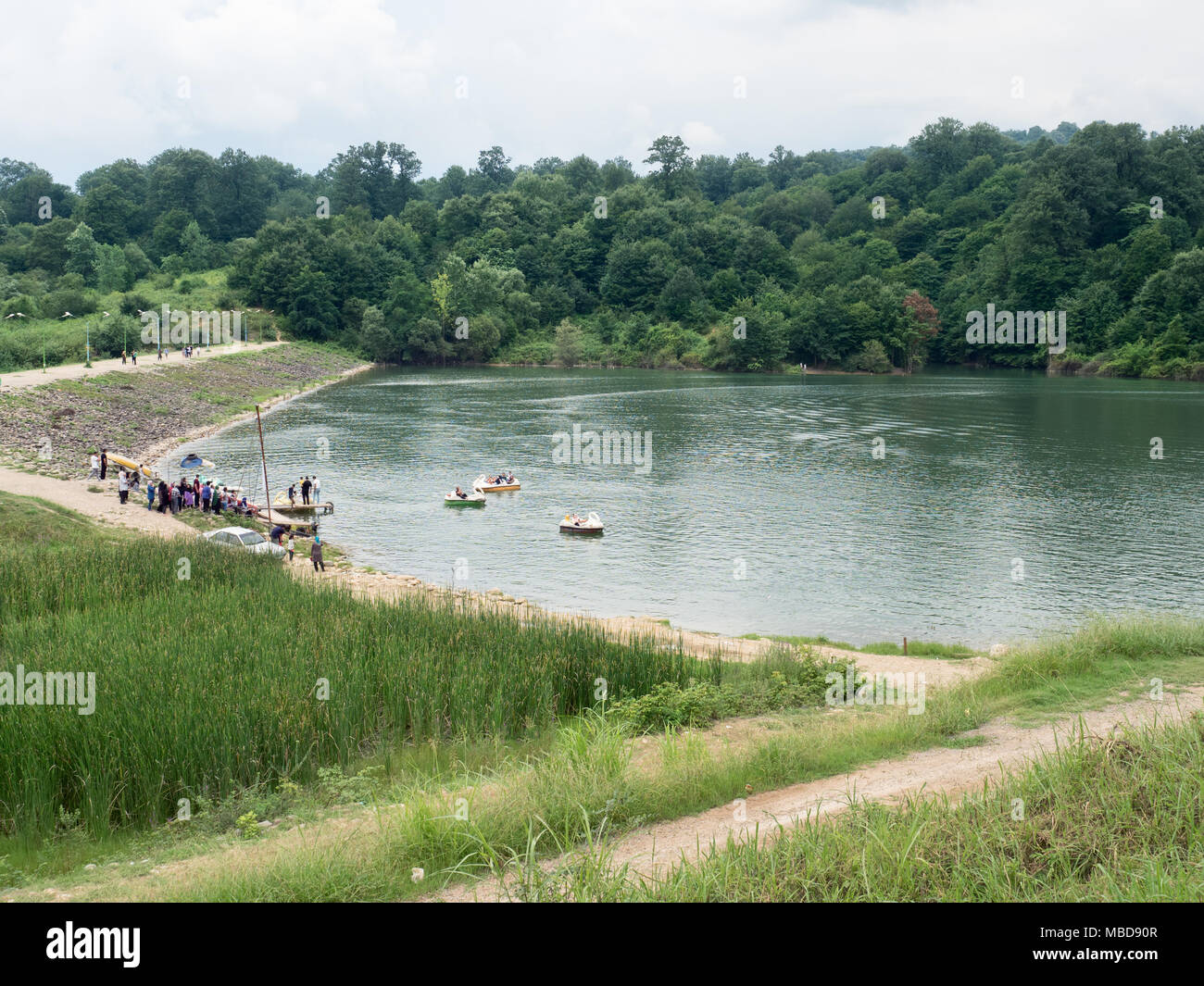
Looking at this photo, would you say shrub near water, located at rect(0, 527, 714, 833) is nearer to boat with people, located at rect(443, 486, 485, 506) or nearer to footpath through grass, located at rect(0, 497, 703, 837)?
footpath through grass, located at rect(0, 497, 703, 837)

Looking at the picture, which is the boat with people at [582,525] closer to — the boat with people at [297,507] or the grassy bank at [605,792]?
the boat with people at [297,507]

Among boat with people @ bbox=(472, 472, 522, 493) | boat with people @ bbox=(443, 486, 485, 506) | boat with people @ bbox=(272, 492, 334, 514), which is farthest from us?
boat with people @ bbox=(472, 472, 522, 493)

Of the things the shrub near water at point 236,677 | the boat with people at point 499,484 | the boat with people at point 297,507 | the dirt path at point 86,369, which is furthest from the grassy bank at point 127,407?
the shrub near water at point 236,677

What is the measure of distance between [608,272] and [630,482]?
3494 inches

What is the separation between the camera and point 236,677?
14.3 meters

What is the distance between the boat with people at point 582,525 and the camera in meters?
37.6

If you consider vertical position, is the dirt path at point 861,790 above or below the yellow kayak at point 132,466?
below

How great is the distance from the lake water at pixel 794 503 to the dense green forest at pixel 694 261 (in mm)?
29948

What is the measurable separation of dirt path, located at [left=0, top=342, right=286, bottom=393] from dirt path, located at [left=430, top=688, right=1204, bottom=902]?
56.0 metres

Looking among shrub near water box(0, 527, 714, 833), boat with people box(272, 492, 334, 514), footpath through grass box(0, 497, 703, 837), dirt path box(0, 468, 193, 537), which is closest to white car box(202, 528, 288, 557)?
dirt path box(0, 468, 193, 537)

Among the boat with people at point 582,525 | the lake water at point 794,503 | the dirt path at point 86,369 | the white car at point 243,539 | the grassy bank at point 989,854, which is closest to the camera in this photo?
the grassy bank at point 989,854

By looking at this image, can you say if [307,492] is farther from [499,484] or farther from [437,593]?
[437,593]

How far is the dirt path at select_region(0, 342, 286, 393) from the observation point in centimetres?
5897
